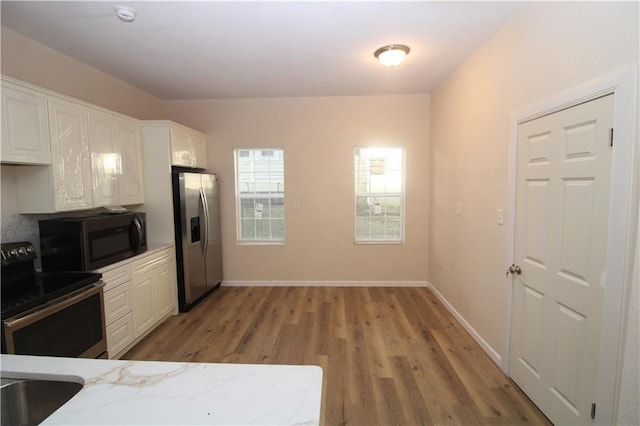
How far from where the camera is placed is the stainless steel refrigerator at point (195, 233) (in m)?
3.53

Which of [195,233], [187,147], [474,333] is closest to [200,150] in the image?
[187,147]

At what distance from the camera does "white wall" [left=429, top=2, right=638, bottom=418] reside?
5.12 ft

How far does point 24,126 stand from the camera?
6.74 ft

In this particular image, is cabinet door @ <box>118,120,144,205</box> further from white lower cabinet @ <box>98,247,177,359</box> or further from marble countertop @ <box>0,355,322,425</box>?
marble countertop @ <box>0,355,322,425</box>

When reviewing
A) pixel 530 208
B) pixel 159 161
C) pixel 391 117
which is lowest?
pixel 530 208

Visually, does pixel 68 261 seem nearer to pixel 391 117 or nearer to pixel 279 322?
pixel 279 322

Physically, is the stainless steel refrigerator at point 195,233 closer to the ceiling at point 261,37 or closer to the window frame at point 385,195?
the ceiling at point 261,37

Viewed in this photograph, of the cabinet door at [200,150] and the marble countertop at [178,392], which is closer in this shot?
the marble countertop at [178,392]

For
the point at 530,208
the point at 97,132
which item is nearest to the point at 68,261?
the point at 97,132

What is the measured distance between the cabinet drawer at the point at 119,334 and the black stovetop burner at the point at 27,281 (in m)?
0.54

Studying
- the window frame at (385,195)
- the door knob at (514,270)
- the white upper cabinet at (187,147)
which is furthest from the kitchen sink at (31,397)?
the window frame at (385,195)

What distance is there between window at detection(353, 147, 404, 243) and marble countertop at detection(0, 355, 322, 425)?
3.59 metres

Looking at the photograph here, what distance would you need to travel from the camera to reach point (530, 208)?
6.79ft

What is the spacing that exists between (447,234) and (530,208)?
1.65 metres
